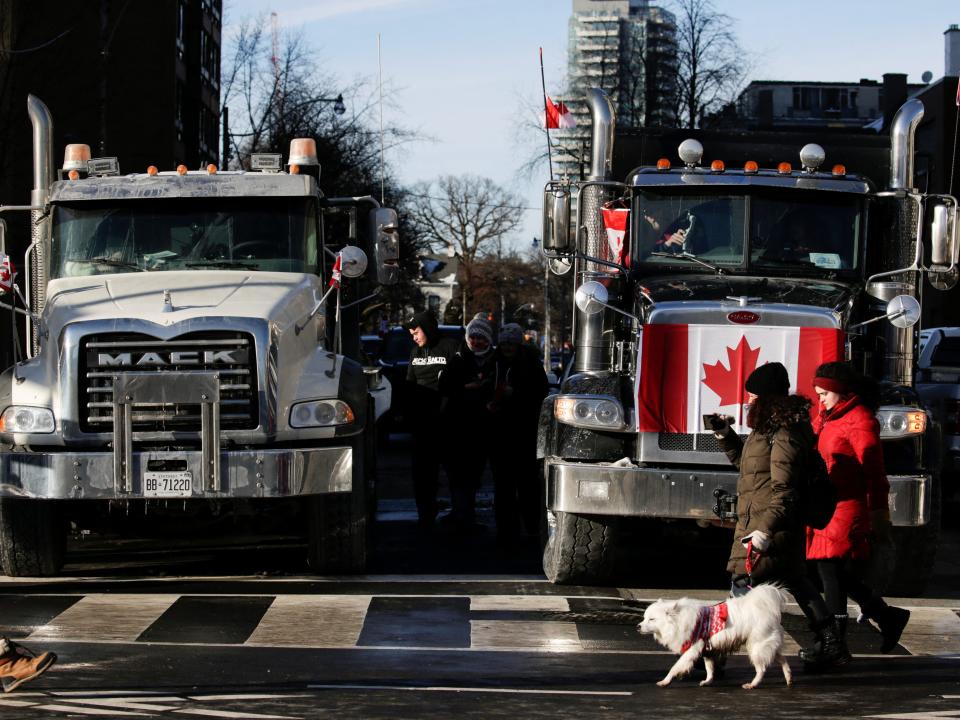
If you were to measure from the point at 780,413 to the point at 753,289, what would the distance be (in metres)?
3.23

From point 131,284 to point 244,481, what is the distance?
6.30 feet

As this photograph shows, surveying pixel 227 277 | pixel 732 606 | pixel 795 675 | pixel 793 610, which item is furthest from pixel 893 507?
pixel 227 277

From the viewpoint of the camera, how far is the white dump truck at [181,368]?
10211 mm

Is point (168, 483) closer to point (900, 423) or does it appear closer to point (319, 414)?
point (319, 414)

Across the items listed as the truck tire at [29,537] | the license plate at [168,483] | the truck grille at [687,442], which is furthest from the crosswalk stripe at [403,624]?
the truck grille at [687,442]

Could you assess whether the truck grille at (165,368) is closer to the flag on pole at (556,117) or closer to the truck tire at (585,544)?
the truck tire at (585,544)

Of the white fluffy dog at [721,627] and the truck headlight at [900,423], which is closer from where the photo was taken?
the white fluffy dog at [721,627]

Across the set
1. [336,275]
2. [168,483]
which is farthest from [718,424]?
[336,275]

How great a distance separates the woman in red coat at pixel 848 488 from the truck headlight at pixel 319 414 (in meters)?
3.41

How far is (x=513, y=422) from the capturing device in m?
13.2

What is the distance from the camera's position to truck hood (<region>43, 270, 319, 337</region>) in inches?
416

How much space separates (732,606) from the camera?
749cm

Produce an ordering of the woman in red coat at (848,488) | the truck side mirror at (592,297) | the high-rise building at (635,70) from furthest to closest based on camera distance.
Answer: the high-rise building at (635,70) < the truck side mirror at (592,297) < the woman in red coat at (848,488)

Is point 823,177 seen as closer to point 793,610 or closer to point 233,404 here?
point 793,610
